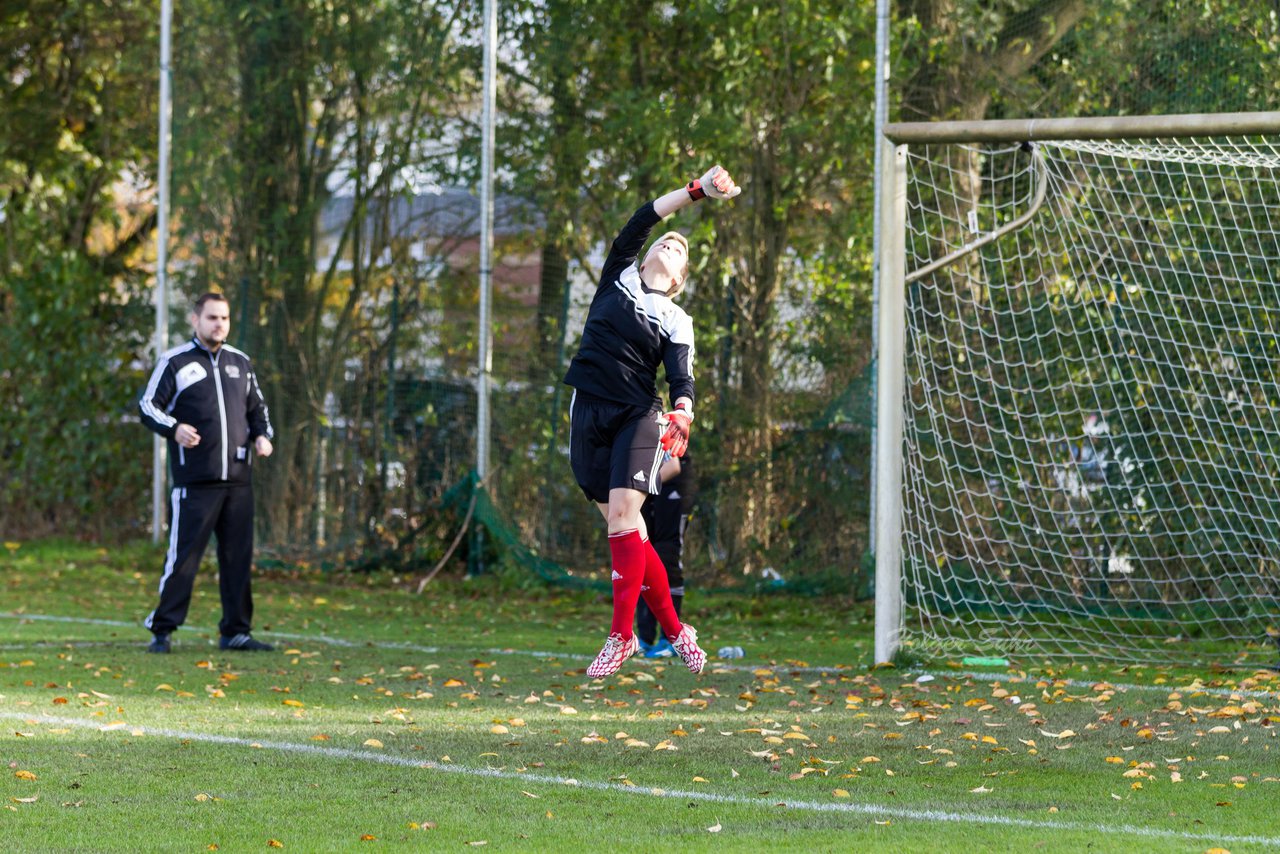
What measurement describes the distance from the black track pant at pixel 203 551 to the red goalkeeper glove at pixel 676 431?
3.95 meters

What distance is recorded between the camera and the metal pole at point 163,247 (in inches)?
643

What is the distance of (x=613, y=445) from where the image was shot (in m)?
7.13

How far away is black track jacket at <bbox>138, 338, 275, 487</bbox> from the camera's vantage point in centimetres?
984

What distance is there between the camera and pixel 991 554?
457 inches

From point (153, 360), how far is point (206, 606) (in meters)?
5.98

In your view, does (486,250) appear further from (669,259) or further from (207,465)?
(669,259)

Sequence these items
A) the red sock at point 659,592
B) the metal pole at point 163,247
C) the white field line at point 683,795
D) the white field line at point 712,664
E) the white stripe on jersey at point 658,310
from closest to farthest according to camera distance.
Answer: the white field line at point 683,795
the white stripe on jersey at point 658,310
the red sock at point 659,592
the white field line at point 712,664
the metal pole at point 163,247

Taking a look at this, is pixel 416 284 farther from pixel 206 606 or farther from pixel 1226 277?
pixel 1226 277

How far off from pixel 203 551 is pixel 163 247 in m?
7.58

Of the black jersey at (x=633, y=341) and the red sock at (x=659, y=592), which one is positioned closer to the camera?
the black jersey at (x=633, y=341)

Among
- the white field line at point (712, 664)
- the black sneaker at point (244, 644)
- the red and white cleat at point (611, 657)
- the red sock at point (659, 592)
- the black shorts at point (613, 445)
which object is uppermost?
the black shorts at point (613, 445)

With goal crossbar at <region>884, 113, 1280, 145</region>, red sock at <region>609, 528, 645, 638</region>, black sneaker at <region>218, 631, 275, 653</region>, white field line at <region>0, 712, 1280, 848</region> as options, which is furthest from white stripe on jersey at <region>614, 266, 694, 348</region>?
black sneaker at <region>218, 631, 275, 653</region>

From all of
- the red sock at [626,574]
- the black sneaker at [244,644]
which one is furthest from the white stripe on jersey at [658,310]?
the black sneaker at [244,644]

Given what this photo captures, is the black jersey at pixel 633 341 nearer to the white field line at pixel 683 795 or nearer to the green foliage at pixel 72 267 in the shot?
the white field line at pixel 683 795
